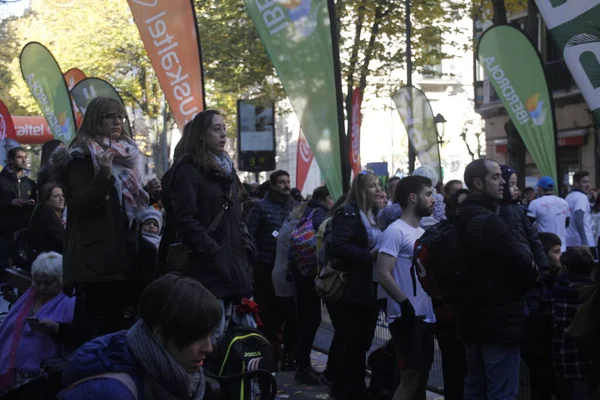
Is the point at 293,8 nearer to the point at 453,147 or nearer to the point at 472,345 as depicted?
the point at 472,345

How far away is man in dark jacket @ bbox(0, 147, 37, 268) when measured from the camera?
1232 cm

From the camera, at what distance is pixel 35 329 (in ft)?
19.2

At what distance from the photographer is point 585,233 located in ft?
47.5

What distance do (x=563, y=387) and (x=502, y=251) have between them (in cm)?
119

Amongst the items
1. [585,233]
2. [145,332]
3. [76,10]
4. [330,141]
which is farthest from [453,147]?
[145,332]

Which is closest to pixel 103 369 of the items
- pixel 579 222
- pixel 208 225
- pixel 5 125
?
pixel 208 225

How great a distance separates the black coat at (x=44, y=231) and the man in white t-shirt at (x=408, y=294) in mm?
3330

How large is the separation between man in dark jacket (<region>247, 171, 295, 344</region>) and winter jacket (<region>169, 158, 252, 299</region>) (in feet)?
15.2

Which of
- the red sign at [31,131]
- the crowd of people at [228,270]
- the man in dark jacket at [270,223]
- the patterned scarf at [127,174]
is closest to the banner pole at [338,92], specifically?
the crowd of people at [228,270]

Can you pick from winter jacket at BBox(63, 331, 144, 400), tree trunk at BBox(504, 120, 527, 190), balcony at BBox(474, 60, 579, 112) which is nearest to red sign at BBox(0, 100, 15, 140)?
tree trunk at BBox(504, 120, 527, 190)

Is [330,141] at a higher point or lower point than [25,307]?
higher

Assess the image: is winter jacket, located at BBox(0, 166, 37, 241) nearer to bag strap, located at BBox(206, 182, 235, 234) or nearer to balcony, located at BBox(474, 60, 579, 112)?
bag strap, located at BBox(206, 182, 235, 234)

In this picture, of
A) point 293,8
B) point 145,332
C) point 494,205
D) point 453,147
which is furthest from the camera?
point 453,147

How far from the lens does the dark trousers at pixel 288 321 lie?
10.6m
